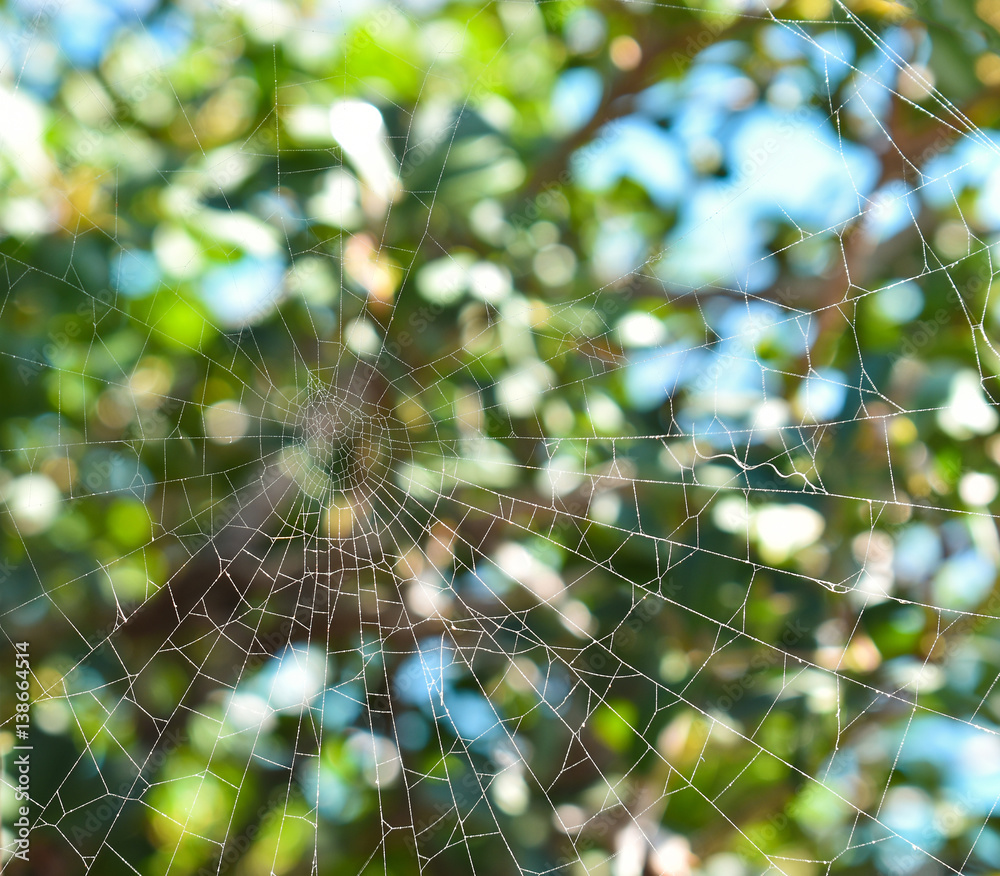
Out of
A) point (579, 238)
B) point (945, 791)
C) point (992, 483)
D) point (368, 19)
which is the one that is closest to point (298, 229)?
point (368, 19)

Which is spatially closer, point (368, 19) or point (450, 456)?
point (368, 19)

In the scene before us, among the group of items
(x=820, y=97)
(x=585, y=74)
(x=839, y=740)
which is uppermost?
(x=820, y=97)

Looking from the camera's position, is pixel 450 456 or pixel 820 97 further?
pixel 450 456

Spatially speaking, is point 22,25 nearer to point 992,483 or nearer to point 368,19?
point 368,19

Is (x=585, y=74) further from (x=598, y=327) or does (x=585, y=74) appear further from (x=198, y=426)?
(x=198, y=426)

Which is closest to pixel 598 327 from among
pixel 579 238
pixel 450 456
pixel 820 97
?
pixel 579 238

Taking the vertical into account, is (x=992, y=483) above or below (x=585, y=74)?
below
